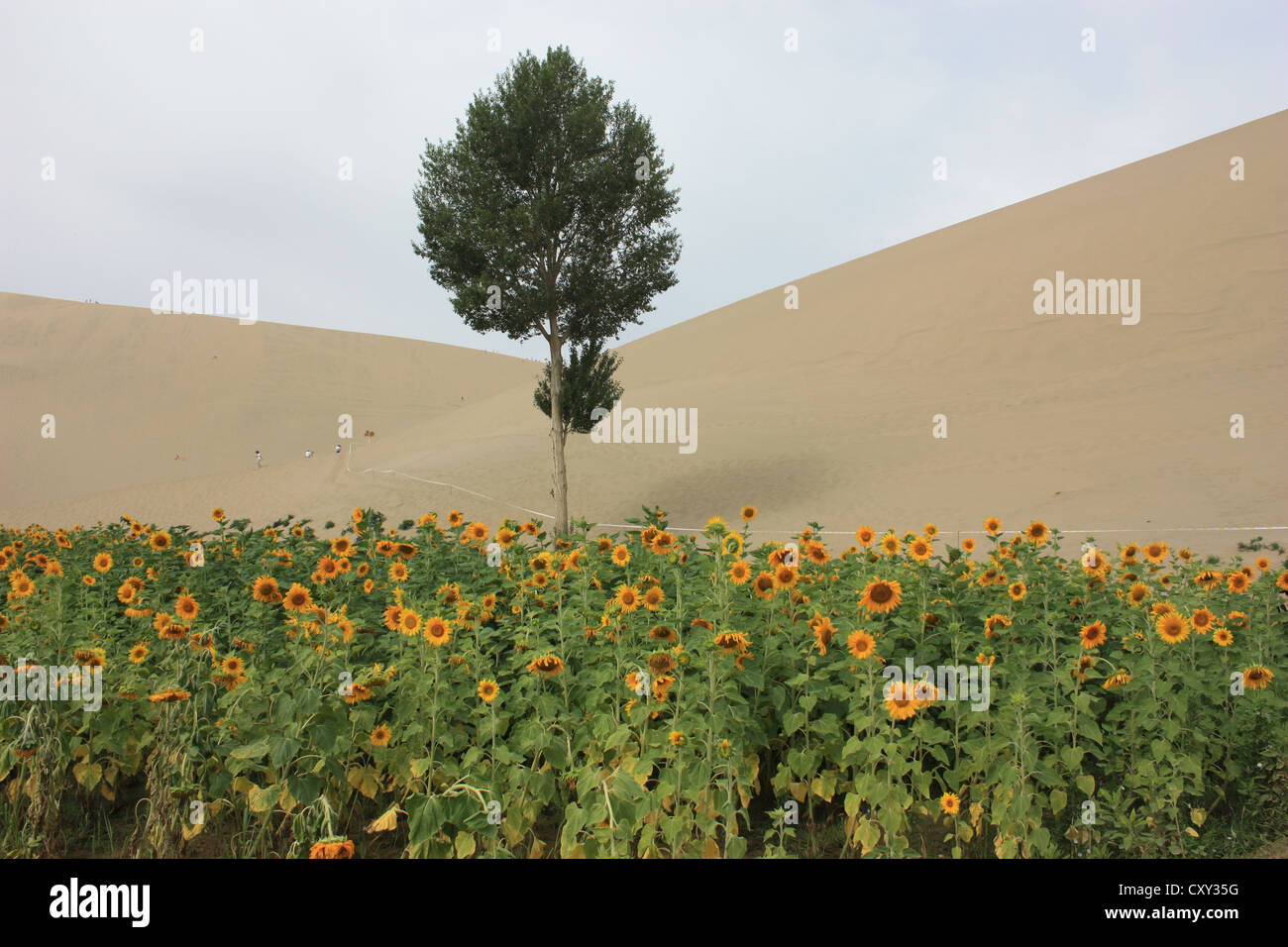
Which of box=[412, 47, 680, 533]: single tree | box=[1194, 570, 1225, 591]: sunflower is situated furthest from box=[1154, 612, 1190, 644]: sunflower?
box=[412, 47, 680, 533]: single tree

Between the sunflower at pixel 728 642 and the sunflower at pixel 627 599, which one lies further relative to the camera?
the sunflower at pixel 627 599

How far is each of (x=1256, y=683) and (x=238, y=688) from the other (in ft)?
14.1

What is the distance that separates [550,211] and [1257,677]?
19450mm

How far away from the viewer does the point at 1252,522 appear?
51.0ft

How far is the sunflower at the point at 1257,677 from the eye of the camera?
140 inches

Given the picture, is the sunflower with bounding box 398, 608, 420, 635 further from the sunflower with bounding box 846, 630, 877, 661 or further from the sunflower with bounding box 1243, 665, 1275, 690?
the sunflower with bounding box 1243, 665, 1275, 690

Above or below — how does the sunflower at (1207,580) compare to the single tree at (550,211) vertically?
below

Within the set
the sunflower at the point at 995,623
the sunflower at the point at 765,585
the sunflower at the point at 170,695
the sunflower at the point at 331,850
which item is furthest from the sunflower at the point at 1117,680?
the sunflower at the point at 170,695

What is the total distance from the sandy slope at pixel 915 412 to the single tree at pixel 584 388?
367 cm

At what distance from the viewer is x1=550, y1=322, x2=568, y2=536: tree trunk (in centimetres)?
2119

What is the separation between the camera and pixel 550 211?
20750 millimetres

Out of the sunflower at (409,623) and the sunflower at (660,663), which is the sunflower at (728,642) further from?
the sunflower at (409,623)

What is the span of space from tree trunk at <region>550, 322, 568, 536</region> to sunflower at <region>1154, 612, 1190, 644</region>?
1781cm
